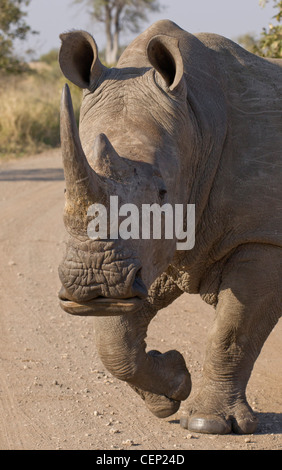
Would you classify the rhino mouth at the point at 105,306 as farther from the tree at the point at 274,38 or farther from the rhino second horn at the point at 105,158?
the tree at the point at 274,38

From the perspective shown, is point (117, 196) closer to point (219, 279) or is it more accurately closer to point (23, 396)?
point (219, 279)

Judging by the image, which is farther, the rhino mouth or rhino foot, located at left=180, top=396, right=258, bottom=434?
rhino foot, located at left=180, top=396, right=258, bottom=434

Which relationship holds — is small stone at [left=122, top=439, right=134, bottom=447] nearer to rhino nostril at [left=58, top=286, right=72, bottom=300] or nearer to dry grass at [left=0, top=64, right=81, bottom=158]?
rhino nostril at [left=58, top=286, right=72, bottom=300]

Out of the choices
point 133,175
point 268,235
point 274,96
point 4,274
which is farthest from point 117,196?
point 4,274

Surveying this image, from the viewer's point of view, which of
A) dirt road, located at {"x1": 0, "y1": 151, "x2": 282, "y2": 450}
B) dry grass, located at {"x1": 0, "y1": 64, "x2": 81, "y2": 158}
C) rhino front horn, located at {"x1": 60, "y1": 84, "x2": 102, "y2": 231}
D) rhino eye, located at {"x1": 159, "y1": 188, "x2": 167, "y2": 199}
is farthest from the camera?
dry grass, located at {"x1": 0, "y1": 64, "x2": 81, "y2": 158}

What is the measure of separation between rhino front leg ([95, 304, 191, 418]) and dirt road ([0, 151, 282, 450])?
133 mm

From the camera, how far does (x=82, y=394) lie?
5.44 m

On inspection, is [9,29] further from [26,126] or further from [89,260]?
[89,260]

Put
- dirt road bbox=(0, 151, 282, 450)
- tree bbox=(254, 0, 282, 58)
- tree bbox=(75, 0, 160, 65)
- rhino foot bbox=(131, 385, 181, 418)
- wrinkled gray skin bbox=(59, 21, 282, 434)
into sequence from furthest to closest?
tree bbox=(75, 0, 160, 65), tree bbox=(254, 0, 282, 58), rhino foot bbox=(131, 385, 181, 418), dirt road bbox=(0, 151, 282, 450), wrinkled gray skin bbox=(59, 21, 282, 434)

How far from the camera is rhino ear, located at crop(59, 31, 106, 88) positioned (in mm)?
4531

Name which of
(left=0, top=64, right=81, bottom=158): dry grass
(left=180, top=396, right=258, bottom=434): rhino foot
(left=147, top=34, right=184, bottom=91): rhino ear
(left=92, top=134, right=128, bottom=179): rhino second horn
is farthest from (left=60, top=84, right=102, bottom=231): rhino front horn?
(left=0, top=64, right=81, bottom=158): dry grass

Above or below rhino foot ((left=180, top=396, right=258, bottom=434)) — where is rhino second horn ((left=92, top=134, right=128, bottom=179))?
above

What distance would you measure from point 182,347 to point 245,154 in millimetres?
2171

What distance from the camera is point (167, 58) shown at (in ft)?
14.7
